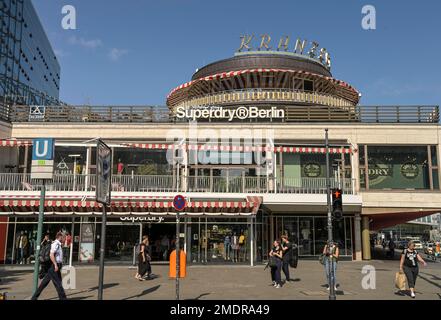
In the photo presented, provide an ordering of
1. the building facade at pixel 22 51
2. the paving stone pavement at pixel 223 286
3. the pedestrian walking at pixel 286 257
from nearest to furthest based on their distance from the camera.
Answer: the paving stone pavement at pixel 223 286 → the pedestrian walking at pixel 286 257 → the building facade at pixel 22 51

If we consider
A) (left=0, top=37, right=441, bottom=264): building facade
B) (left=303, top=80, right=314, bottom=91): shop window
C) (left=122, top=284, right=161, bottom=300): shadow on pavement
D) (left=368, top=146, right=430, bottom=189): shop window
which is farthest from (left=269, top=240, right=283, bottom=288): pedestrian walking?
(left=303, top=80, right=314, bottom=91): shop window

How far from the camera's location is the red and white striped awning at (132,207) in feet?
70.4

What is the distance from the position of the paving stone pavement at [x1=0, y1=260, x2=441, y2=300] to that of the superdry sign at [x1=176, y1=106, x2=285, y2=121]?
10.6m

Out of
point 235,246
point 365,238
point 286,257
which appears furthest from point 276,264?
point 365,238

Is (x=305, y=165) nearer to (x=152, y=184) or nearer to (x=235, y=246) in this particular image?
(x=235, y=246)

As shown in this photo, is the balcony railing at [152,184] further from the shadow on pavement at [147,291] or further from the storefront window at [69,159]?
the shadow on pavement at [147,291]

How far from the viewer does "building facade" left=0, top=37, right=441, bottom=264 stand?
23609mm

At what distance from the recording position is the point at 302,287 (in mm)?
14758

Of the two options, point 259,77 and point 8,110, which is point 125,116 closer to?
point 8,110

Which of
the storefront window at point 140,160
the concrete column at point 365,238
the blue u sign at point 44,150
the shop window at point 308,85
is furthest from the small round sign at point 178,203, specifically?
the shop window at point 308,85

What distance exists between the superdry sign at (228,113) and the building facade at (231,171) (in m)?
0.06

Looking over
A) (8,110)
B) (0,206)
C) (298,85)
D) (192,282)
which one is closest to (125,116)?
(8,110)

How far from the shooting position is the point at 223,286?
48.3 feet
